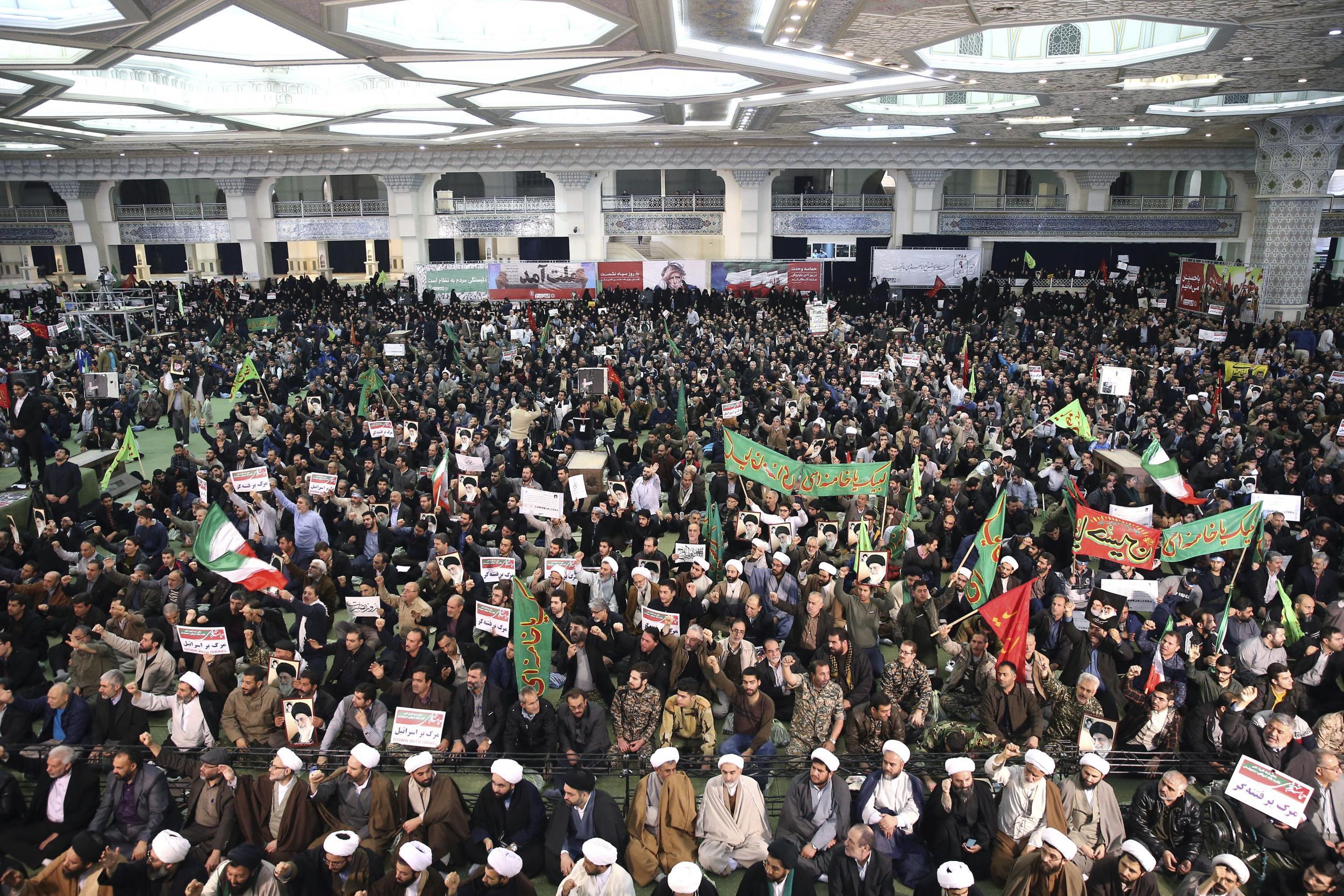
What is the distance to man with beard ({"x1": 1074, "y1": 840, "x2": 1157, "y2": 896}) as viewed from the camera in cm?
505

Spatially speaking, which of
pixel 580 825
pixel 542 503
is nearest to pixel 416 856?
pixel 580 825

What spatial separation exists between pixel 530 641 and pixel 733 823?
2140 millimetres

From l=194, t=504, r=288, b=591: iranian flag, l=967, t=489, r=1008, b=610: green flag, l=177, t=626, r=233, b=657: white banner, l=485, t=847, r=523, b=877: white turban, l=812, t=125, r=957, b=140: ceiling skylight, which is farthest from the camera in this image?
l=812, t=125, r=957, b=140: ceiling skylight

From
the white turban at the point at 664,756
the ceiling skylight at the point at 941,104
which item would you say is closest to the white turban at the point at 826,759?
the white turban at the point at 664,756

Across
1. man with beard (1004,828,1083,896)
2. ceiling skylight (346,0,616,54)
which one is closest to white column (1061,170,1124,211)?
ceiling skylight (346,0,616,54)

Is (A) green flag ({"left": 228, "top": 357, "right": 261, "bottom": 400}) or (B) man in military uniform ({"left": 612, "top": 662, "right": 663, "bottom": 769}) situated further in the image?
(A) green flag ({"left": 228, "top": 357, "right": 261, "bottom": 400})

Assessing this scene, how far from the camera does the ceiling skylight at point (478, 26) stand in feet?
41.8

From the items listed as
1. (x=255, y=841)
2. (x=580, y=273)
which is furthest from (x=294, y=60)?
(x=580, y=273)

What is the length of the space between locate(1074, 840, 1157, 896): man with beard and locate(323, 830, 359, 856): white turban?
4313 mm

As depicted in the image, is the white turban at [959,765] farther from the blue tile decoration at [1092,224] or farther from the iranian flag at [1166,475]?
the blue tile decoration at [1092,224]

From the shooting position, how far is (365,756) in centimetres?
595

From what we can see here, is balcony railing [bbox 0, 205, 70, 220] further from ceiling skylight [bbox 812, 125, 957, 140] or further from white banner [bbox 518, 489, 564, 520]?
white banner [bbox 518, 489, 564, 520]

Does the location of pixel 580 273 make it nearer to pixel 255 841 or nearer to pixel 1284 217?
pixel 1284 217

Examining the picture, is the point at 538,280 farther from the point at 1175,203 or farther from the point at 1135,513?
the point at 1135,513
